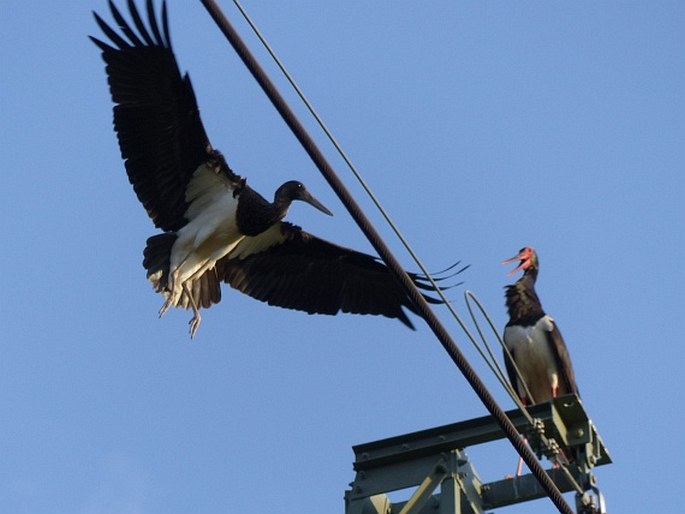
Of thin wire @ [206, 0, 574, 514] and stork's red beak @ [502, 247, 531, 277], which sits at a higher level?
stork's red beak @ [502, 247, 531, 277]

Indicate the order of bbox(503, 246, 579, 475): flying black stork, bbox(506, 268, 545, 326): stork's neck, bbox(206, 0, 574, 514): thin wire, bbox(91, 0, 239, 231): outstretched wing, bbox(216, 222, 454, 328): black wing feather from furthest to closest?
1. bbox(216, 222, 454, 328): black wing feather
2. bbox(506, 268, 545, 326): stork's neck
3. bbox(503, 246, 579, 475): flying black stork
4. bbox(91, 0, 239, 231): outstretched wing
5. bbox(206, 0, 574, 514): thin wire

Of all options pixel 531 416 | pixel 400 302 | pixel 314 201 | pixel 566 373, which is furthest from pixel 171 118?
pixel 531 416

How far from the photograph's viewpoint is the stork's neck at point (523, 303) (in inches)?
473

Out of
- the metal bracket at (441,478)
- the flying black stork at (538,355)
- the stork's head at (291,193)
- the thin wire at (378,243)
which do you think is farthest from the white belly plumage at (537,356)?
the thin wire at (378,243)

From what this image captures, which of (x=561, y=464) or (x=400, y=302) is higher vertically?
(x=400, y=302)

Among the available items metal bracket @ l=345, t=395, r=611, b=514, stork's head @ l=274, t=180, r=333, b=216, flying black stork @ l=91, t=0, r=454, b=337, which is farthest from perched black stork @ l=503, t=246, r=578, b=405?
metal bracket @ l=345, t=395, r=611, b=514

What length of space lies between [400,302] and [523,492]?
6.20 meters

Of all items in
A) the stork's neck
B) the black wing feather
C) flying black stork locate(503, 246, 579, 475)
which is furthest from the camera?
the black wing feather

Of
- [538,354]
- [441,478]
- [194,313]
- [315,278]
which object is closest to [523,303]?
[538,354]

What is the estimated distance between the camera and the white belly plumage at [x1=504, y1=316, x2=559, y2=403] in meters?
11.7

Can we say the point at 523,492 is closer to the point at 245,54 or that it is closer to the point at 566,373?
the point at 245,54

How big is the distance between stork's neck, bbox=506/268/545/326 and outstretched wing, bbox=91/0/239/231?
2.92 meters

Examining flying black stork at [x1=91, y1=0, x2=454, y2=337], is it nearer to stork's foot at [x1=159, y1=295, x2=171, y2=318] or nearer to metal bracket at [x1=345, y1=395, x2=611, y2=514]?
stork's foot at [x1=159, y1=295, x2=171, y2=318]

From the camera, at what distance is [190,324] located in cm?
1128
